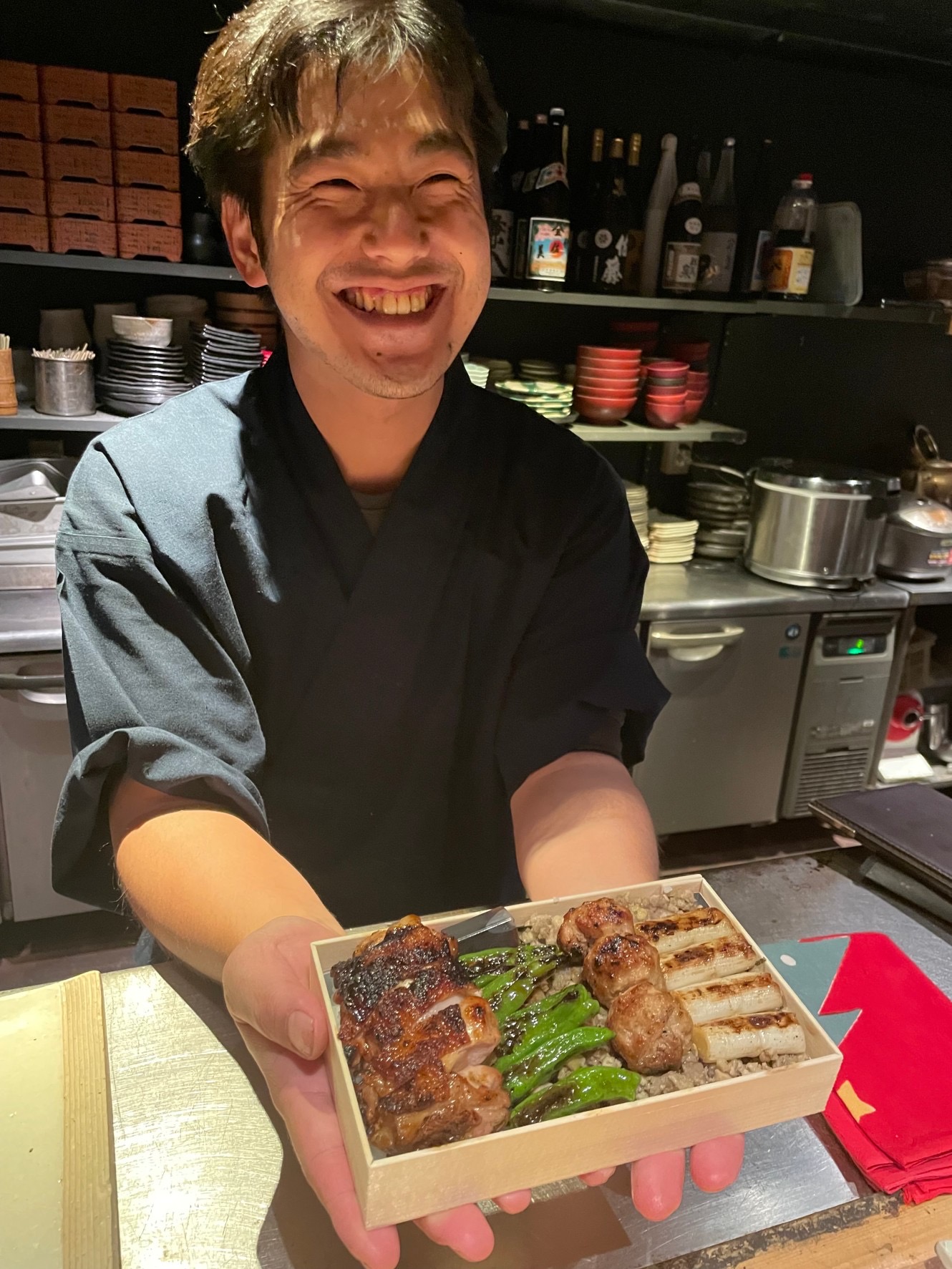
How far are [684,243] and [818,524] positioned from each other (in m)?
0.98

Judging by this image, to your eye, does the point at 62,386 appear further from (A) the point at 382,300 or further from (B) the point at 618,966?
(B) the point at 618,966

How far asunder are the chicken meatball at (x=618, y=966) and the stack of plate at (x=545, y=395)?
2.27 metres

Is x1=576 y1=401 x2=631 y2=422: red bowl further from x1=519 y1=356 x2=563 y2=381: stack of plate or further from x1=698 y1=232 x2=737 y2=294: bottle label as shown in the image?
x1=698 y1=232 x2=737 y2=294: bottle label

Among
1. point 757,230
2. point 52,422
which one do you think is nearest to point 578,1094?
point 52,422

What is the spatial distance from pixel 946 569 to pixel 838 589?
49 cm

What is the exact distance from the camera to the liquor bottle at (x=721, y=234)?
2939mm

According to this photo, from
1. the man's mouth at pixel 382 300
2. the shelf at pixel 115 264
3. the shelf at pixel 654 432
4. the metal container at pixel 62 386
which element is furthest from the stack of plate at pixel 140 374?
the man's mouth at pixel 382 300

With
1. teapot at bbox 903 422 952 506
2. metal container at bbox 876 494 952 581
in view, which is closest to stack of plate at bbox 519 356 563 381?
metal container at bbox 876 494 952 581

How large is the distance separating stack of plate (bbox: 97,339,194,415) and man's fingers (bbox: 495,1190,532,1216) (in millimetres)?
2280

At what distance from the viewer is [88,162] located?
7.52 feet

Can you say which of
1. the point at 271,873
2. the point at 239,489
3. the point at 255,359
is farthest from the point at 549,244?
the point at 271,873

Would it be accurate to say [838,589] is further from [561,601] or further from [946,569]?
[561,601]

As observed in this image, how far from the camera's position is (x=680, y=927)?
82cm

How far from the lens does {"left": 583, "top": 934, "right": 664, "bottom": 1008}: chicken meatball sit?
0.74 meters
